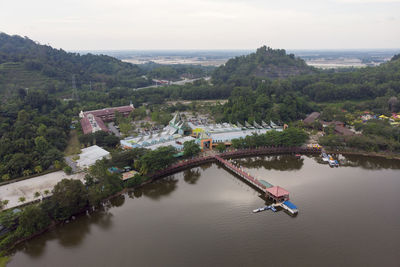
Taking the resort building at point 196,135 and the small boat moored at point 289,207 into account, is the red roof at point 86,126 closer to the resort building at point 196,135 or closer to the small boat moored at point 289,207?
the resort building at point 196,135

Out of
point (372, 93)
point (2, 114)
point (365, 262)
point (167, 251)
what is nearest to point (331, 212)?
point (365, 262)

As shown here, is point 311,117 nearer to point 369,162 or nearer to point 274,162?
point 369,162

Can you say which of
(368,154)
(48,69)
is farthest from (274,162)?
(48,69)

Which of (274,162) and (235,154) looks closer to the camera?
(274,162)

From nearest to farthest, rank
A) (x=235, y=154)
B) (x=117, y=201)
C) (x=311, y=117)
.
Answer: (x=117, y=201), (x=235, y=154), (x=311, y=117)

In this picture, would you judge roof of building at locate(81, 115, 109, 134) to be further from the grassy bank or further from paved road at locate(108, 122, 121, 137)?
the grassy bank

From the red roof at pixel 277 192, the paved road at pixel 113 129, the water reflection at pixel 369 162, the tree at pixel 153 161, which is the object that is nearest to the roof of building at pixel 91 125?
the paved road at pixel 113 129

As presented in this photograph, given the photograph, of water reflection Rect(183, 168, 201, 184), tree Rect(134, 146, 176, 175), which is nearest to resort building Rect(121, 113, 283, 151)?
water reflection Rect(183, 168, 201, 184)
